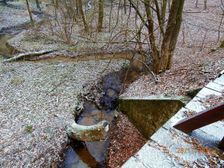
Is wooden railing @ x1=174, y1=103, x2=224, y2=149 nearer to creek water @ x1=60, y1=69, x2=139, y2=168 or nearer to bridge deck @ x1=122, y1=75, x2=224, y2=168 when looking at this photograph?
bridge deck @ x1=122, y1=75, x2=224, y2=168

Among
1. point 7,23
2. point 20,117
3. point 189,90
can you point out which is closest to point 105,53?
point 20,117

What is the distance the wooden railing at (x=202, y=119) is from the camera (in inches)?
103

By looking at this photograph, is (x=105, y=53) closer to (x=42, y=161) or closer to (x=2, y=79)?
(x=2, y=79)

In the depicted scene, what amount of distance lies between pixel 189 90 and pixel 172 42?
245 centimetres

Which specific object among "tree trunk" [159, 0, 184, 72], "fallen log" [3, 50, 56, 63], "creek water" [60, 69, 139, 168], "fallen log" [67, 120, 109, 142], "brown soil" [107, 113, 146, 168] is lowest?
"fallen log" [3, 50, 56, 63]

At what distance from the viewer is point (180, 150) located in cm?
274

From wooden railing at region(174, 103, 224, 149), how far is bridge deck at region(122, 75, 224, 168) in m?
0.08

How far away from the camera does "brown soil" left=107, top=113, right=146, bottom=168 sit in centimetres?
517

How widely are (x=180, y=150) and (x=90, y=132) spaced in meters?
2.92

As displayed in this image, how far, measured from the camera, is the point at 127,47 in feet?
35.7

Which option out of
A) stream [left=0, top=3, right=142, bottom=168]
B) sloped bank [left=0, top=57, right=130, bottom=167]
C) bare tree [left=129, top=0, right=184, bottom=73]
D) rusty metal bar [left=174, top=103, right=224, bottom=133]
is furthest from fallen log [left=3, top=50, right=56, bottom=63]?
rusty metal bar [left=174, top=103, right=224, bottom=133]

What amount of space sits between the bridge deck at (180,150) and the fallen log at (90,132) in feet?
7.93

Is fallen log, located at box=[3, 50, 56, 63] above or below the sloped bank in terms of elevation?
below

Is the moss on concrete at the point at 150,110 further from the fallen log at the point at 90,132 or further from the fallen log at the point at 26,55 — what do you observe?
the fallen log at the point at 26,55
